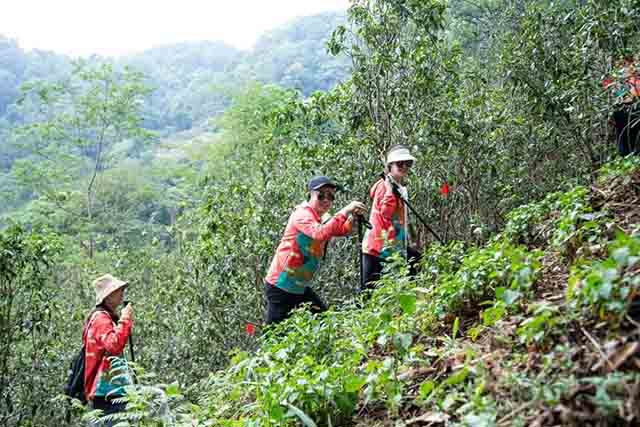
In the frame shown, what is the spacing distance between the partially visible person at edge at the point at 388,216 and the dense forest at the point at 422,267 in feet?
1.36

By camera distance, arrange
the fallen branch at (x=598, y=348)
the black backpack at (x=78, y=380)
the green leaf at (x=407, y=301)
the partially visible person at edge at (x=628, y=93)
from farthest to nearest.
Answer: the partially visible person at edge at (x=628, y=93), the black backpack at (x=78, y=380), the green leaf at (x=407, y=301), the fallen branch at (x=598, y=348)

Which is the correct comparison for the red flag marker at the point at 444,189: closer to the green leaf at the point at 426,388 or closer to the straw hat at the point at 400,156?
the straw hat at the point at 400,156

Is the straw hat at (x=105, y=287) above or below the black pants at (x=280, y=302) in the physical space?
above

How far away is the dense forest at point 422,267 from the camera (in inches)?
87.8

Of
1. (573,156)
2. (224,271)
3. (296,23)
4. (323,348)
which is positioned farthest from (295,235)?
(296,23)

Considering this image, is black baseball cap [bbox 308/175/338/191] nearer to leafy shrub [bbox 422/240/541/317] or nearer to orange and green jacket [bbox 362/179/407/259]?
orange and green jacket [bbox 362/179/407/259]

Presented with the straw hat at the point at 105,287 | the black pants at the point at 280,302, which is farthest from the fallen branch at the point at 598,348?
the straw hat at the point at 105,287

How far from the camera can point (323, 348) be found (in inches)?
141

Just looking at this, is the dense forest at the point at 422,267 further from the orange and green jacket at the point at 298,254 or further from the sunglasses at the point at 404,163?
the sunglasses at the point at 404,163

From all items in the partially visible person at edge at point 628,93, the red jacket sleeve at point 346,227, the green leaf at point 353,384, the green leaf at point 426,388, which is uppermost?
the partially visible person at edge at point 628,93

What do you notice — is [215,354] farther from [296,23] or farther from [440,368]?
[296,23]

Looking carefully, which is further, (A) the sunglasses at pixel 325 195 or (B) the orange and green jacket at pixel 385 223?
(B) the orange and green jacket at pixel 385 223

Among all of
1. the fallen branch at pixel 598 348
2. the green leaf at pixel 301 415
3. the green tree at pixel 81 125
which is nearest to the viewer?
the fallen branch at pixel 598 348

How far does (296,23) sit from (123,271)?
2665 inches
